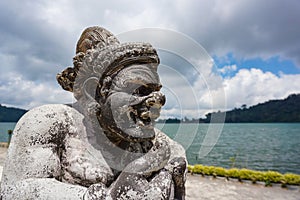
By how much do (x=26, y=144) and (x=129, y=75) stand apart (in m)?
0.76

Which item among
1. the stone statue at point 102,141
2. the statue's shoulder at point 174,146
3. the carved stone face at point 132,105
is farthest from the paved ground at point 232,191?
the carved stone face at point 132,105

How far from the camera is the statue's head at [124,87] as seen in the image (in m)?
1.64

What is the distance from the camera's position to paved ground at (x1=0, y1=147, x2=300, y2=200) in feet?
28.7

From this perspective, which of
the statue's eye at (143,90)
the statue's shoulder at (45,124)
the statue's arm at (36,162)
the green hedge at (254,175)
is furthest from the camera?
the green hedge at (254,175)

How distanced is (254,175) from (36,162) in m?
11.0

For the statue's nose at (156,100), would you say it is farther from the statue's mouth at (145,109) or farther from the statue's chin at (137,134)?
the statue's chin at (137,134)

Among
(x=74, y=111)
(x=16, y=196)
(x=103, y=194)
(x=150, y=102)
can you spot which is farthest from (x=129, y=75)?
(x=16, y=196)

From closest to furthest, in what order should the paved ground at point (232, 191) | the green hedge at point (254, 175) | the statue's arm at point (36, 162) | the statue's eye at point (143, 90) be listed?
1. the statue's arm at point (36, 162)
2. the statue's eye at point (143, 90)
3. the paved ground at point (232, 191)
4. the green hedge at point (254, 175)

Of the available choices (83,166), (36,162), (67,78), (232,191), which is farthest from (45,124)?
(232,191)

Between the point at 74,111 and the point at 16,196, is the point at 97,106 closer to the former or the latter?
the point at 74,111

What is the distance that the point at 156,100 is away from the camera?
5.35 feet

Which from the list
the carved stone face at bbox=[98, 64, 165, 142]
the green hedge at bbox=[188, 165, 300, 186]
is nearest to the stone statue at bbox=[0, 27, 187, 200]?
the carved stone face at bbox=[98, 64, 165, 142]

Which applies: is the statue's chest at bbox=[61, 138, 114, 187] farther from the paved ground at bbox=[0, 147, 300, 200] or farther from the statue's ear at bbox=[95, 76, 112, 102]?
the paved ground at bbox=[0, 147, 300, 200]

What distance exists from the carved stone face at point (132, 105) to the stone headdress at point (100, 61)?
0.06 meters
